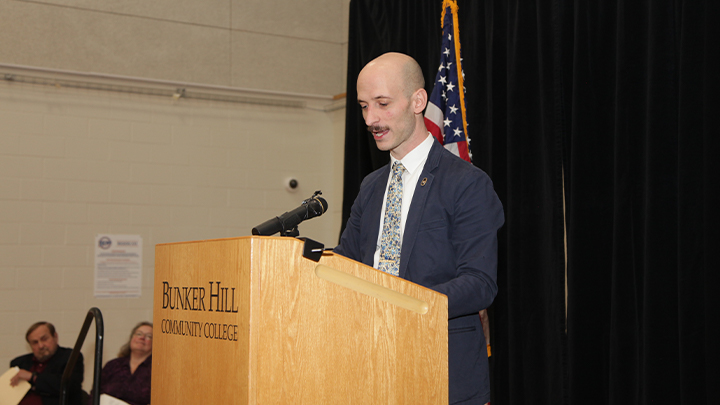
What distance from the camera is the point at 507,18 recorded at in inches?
146

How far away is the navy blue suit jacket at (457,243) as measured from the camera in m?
1.65

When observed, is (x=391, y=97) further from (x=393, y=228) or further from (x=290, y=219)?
(x=290, y=219)

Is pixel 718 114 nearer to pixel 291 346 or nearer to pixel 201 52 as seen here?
pixel 291 346

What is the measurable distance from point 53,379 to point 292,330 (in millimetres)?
3517

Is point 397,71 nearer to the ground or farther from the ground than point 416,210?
farther from the ground

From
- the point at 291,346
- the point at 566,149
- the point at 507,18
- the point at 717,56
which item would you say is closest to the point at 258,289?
the point at 291,346

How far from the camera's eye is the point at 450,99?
3742 mm

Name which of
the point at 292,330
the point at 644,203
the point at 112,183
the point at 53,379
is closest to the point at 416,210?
the point at 292,330

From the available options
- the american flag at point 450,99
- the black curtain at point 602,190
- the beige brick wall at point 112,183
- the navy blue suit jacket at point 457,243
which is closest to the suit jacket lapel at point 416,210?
the navy blue suit jacket at point 457,243

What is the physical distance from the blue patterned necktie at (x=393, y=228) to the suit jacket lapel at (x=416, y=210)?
4cm

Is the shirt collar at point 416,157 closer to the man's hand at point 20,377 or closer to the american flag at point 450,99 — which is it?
the american flag at point 450,99

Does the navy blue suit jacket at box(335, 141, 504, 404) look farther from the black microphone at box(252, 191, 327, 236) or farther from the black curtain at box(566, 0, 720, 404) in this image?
the black curtain at box(566, 0, 720, 404)

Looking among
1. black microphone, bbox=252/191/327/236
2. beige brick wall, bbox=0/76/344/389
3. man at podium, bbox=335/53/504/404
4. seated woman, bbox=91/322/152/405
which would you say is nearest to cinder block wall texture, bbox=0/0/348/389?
beige brick wall, bbox=0/76/344/389

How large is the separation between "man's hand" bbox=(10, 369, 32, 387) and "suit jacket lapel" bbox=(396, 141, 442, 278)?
3.25 m
